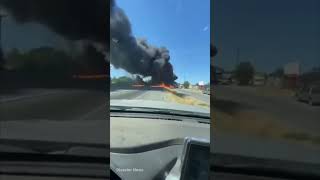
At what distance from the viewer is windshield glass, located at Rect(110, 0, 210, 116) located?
236cm

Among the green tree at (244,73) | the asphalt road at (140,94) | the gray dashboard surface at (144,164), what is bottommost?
the gray dashboard surface at (144,164)

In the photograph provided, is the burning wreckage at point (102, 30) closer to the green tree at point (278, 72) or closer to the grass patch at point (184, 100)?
the grass patch at point (184, 100)

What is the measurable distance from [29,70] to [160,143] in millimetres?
676

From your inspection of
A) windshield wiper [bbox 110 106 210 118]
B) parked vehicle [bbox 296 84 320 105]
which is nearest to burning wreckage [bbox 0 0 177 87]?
windshield wiper [bbox 110 106 210 118]

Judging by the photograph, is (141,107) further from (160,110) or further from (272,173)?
(272,173)

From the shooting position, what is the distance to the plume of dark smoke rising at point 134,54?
2361mm

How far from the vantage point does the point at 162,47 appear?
2.37 metres

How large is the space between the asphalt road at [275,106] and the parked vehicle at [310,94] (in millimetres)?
22

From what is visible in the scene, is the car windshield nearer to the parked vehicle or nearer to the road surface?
the parked vehicle

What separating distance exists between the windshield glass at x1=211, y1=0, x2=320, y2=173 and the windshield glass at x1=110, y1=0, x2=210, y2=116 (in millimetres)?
69

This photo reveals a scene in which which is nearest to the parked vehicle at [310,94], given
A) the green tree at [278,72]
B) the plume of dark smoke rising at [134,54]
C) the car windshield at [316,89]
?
the car windshield at [316,89]

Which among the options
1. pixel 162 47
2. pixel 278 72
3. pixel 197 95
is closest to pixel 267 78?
pixel 278 72

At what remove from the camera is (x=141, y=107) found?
246 centimetres

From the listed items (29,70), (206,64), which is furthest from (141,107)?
(29,70)
